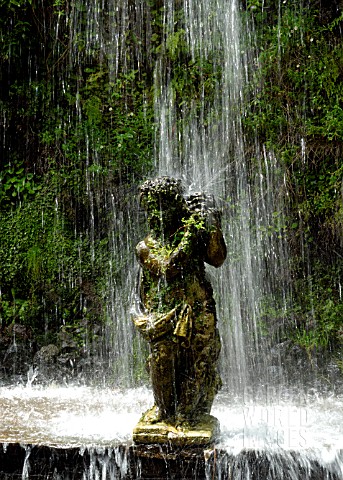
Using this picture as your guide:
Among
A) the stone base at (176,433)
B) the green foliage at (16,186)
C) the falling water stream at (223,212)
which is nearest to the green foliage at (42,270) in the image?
the green foliage at (16,186)

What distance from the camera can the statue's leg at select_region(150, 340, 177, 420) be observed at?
13.7 feet

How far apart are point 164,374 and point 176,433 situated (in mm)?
399

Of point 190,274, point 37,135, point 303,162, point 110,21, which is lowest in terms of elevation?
point 190,274

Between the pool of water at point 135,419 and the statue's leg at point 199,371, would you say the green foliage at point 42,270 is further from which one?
the statue's leg at point 199,371

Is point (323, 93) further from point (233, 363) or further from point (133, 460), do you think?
point (133, 460)

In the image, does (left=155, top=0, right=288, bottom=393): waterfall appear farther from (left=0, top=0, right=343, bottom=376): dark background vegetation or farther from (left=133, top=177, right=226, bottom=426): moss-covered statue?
(left=133, top=177, right=226, bottom=426): moss-covered statue

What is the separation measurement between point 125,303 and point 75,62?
12.1 ft

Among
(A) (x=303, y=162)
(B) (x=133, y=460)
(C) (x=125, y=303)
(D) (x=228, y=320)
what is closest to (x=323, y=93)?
(A) (x=303, y=162)

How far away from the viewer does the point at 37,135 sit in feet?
29.4

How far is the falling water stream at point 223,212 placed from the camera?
22.7ft

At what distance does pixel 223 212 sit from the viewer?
808 cm

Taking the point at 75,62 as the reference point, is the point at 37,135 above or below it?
below

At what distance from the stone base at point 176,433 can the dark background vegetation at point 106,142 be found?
3802 mm

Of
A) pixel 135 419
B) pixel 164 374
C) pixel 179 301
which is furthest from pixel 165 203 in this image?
pixel 135 419
